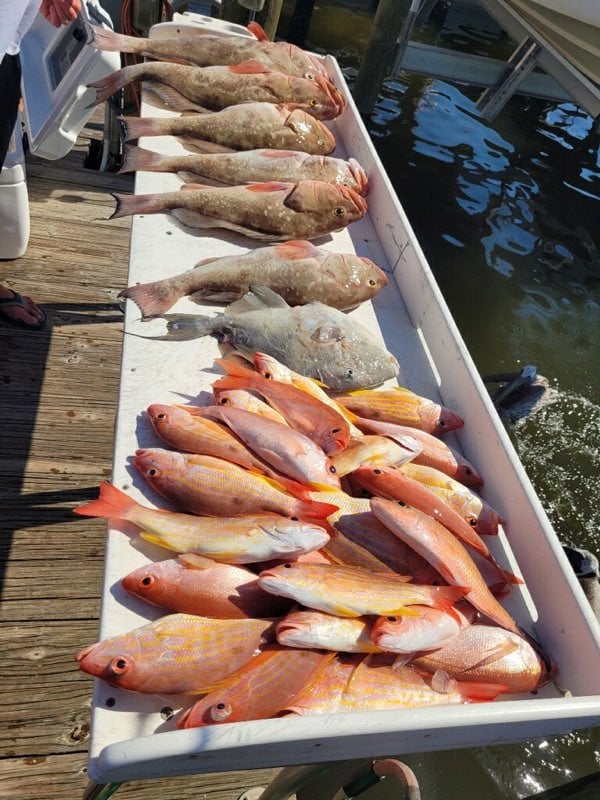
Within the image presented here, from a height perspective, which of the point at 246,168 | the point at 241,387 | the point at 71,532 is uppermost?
the point at 246,168

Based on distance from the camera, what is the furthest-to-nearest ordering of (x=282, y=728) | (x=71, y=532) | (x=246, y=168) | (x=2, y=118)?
(x=246, y=168)
(x=71, y=532)
(x=2, y=118)
(x=282, y=728)

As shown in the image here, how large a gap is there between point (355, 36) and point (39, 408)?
41.3ft

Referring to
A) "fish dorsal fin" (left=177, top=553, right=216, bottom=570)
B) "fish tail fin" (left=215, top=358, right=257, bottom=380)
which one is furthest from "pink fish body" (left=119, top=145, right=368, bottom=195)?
"fish dorsal fin" (left=177, top=553, right=216, bottom=570)

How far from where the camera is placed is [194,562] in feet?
5.70

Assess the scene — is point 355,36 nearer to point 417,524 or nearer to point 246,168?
point 246,168

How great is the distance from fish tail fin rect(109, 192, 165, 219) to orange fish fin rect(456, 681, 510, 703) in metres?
2.47

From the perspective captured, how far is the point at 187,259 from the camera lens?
9.63 feet

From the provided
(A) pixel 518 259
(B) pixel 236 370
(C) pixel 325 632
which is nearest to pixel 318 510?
(C) pixel 325 632

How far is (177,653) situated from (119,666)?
0.15 m

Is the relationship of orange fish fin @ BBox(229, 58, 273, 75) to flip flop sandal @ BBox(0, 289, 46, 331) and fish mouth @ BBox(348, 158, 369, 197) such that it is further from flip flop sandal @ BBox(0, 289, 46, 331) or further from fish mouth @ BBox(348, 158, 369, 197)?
flip flop sandal @ BBox(0, 289, 46, 331)

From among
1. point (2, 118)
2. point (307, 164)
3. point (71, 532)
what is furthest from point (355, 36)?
point (71, 532)

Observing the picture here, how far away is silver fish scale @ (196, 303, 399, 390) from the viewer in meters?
2.57

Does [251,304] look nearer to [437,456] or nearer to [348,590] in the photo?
[437,456]

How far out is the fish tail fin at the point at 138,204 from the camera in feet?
9.72
